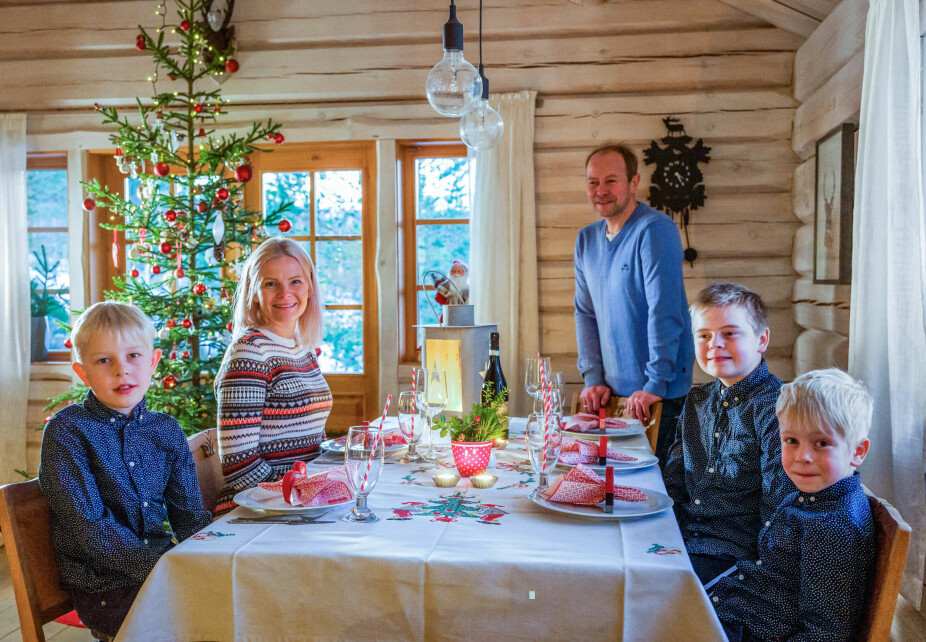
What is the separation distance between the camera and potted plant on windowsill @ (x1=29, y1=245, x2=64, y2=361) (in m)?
5.09

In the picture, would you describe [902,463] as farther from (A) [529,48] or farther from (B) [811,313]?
(A) [529,48]

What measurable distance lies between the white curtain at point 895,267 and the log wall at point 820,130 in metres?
0.40

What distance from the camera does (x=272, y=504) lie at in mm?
1610

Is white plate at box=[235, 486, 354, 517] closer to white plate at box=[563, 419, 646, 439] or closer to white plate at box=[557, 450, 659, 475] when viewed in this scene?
white plate at box=[557, 450, 659, 475]

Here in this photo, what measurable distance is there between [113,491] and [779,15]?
386 centimetres

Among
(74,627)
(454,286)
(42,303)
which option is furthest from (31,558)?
(42,303)

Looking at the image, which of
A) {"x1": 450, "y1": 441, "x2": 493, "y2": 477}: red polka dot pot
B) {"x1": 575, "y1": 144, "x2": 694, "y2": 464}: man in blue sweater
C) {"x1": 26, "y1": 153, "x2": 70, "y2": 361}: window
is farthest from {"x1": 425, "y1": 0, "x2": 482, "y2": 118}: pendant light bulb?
{"x1": 26, "y1": 153, "x2": 70, "y2": 361}: window

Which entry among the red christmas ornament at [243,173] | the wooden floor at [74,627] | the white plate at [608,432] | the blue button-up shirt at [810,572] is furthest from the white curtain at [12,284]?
the blue button-up shirt at [810,572]

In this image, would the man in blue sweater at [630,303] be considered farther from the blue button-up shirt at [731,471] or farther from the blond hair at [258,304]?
the blond hair at [258,304]

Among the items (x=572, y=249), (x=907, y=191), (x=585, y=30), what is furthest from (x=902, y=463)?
(x=585, y=30)

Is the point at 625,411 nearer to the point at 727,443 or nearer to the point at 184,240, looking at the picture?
the point at 727,443

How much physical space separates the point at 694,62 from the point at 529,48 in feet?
3.10

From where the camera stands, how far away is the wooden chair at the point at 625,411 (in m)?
2.79

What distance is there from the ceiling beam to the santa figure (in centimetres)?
229
